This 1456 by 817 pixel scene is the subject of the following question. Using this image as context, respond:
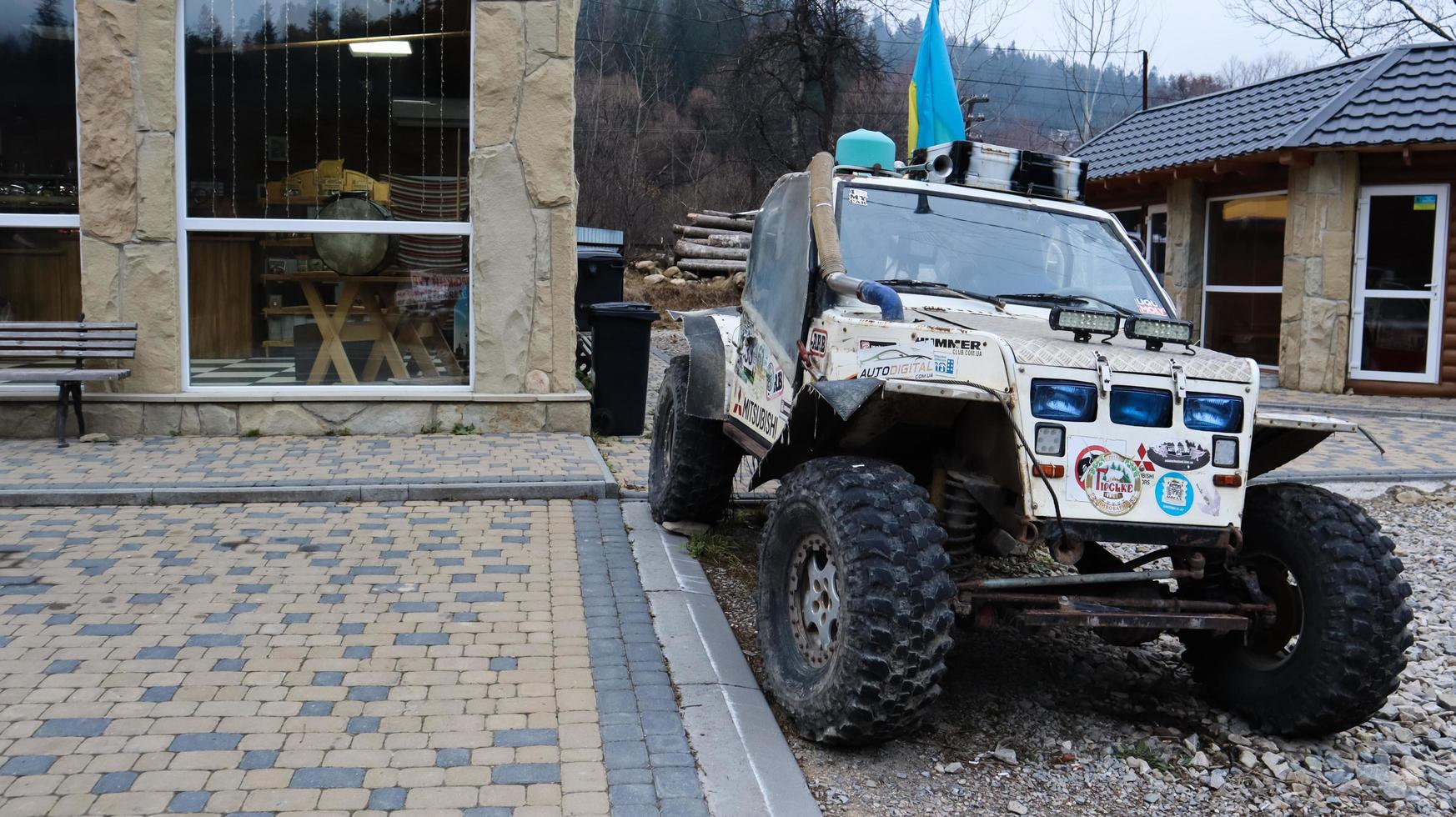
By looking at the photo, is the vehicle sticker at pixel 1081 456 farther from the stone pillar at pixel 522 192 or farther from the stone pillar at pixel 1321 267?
the stone pillar at pixel 1321 267

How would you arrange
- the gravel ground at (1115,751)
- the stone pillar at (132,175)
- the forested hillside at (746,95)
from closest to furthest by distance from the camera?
the gravel ground at (1115,751) → the stone pillar at (132,175) → the forested hillside at (746,95)

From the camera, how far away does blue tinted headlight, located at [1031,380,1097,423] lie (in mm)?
4195

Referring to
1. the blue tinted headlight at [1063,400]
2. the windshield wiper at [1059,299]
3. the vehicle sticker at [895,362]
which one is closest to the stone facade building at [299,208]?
A: the windshield wiper at [1059,299]

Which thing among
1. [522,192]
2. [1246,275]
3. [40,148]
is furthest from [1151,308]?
[1246,275]

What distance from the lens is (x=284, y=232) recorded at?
32.6 ft

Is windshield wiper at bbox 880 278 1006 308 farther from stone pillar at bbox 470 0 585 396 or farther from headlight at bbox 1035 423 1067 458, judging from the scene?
stone pillar at bbox 470 0 585 396

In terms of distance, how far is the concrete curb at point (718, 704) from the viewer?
3848 millimetres

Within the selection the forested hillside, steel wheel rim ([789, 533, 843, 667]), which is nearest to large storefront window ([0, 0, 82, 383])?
steel wheel rim ([789, 533, 843, 667])

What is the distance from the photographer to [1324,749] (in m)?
4.48

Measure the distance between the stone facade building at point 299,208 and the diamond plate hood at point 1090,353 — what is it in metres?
5.71

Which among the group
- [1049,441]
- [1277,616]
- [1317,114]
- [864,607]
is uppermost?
[1317,114]

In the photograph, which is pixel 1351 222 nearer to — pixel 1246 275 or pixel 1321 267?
pixel 1321 267

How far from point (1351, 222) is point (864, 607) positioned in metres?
13.6

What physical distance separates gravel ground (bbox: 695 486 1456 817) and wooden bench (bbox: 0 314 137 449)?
6020 millimetres
